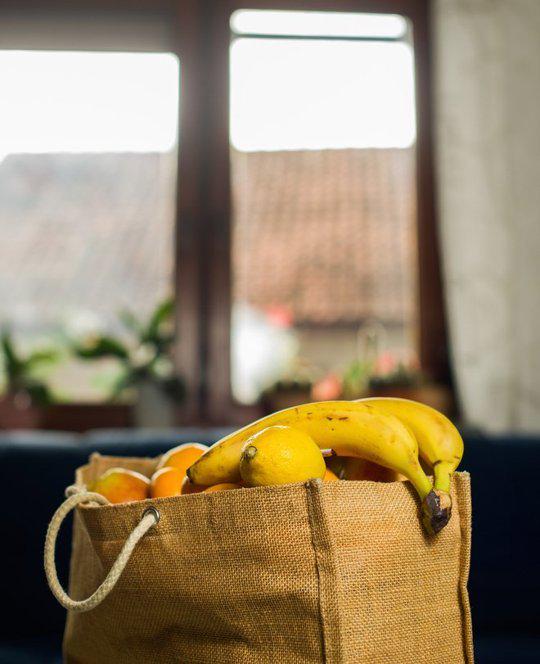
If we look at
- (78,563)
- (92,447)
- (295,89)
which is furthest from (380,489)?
(295,89)

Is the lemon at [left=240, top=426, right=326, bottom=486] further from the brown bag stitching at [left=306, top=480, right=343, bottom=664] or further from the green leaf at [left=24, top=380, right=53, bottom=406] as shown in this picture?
the green leaf at [left=24, top=380, right=53, bottom=406]

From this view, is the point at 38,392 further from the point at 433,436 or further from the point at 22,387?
the point at 433,436

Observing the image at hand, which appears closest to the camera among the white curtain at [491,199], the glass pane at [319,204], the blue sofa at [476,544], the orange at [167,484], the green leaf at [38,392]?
the orange at [167,484]

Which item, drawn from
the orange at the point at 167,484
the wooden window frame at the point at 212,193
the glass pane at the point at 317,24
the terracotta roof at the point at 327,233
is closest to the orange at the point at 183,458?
the orange at the point at 167,484

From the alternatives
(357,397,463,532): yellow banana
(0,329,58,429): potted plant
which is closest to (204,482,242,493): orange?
(357,397,463,532): yellow banana

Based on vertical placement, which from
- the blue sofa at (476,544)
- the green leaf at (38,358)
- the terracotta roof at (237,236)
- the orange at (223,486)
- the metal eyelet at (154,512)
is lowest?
the blue sofa at (476,544)

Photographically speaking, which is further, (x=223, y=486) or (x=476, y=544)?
(x=476, y=544)

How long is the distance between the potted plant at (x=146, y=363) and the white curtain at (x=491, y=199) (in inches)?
33.7

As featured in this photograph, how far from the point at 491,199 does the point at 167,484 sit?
1780 millimetres

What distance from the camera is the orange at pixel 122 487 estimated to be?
0.70 meters

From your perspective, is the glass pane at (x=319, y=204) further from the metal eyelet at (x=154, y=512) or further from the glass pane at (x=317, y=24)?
the metal eyelet at (x=154, y=512)

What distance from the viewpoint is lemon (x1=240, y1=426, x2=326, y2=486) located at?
572mm

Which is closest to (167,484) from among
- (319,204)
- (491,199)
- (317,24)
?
(491,199)

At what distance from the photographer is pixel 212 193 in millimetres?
2312
